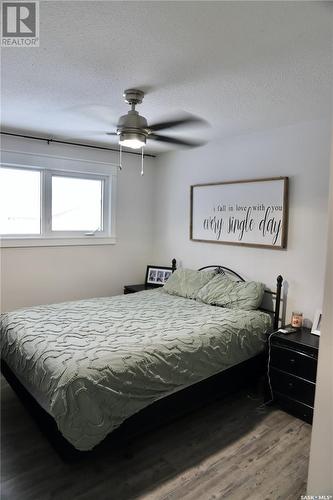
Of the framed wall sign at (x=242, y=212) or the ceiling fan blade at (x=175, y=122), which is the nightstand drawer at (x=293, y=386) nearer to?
the framed wall sign at (x=242, y=212)

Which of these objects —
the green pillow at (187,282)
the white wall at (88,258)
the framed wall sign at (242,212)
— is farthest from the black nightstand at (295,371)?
the white wall at (88,258)

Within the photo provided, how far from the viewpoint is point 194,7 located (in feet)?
4.65

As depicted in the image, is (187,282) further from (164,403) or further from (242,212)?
(164,403)

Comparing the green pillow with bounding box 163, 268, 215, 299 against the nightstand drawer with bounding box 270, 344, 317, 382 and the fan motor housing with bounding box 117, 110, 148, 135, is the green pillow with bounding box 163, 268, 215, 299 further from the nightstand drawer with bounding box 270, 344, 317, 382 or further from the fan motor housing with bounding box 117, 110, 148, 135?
the fan motor housing with bounding box 117, 110, 148, 135

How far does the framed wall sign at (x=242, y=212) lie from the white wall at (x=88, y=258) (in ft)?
2.80

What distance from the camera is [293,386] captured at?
2623mm

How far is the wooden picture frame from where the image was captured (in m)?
4.36

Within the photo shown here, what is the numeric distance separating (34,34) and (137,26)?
532 mm

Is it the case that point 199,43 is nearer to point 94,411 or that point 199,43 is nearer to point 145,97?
point 145,97

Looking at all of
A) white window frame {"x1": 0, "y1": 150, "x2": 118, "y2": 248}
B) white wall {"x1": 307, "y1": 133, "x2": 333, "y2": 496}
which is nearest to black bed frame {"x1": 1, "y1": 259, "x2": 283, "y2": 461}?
white wall {"x1": 307, "y1": 133, "x2": 333, "y2": 496}

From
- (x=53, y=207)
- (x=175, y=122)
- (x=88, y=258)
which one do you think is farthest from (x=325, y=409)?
(x=53, y=207)

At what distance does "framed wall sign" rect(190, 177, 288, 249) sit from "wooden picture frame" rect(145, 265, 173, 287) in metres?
0.60

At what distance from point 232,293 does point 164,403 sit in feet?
4.58

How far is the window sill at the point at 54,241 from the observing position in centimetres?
352
